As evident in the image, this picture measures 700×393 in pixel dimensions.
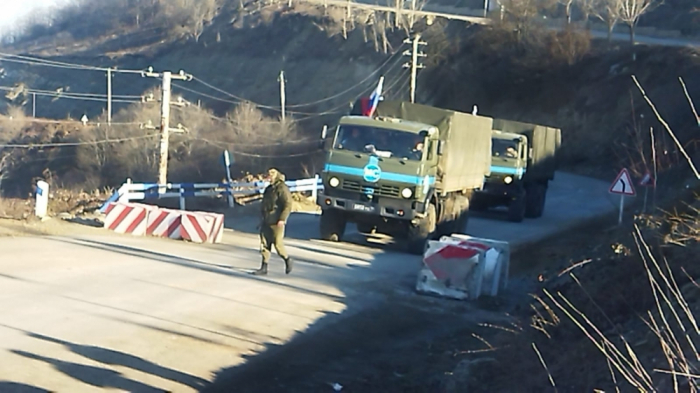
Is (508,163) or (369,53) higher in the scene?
(369,53)

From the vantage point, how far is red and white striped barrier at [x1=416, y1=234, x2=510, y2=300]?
13.5 metres

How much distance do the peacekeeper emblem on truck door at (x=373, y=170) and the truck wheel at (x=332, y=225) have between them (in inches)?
56.0

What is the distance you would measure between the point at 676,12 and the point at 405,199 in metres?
68.6

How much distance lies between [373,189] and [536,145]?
14.4 m

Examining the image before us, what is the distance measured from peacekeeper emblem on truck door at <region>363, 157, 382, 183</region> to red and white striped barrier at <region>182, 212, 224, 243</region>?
317cm

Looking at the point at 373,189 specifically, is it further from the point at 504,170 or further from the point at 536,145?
the point at 536,145

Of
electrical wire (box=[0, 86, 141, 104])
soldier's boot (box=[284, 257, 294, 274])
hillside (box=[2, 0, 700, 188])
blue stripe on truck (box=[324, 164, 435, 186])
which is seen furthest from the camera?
electrical wire (box=[0, 86, 141, 104])

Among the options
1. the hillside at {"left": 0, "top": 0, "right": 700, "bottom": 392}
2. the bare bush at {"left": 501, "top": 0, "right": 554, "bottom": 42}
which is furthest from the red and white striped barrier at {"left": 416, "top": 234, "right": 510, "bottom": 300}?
the bare bush at {"left": 501, "top": 0, "right": 554, "bottom": 42}

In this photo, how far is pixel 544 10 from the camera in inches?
2896

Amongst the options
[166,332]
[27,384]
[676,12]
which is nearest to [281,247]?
[166,332]

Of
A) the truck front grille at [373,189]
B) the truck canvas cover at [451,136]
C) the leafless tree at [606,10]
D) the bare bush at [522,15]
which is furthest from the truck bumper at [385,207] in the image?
the bare bush at [522,15]

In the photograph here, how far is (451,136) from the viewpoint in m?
20.7

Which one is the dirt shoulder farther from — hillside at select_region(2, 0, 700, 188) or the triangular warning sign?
hillside at select_region(2, 0, 700, 188)

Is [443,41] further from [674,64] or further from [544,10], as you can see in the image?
[674,64]
